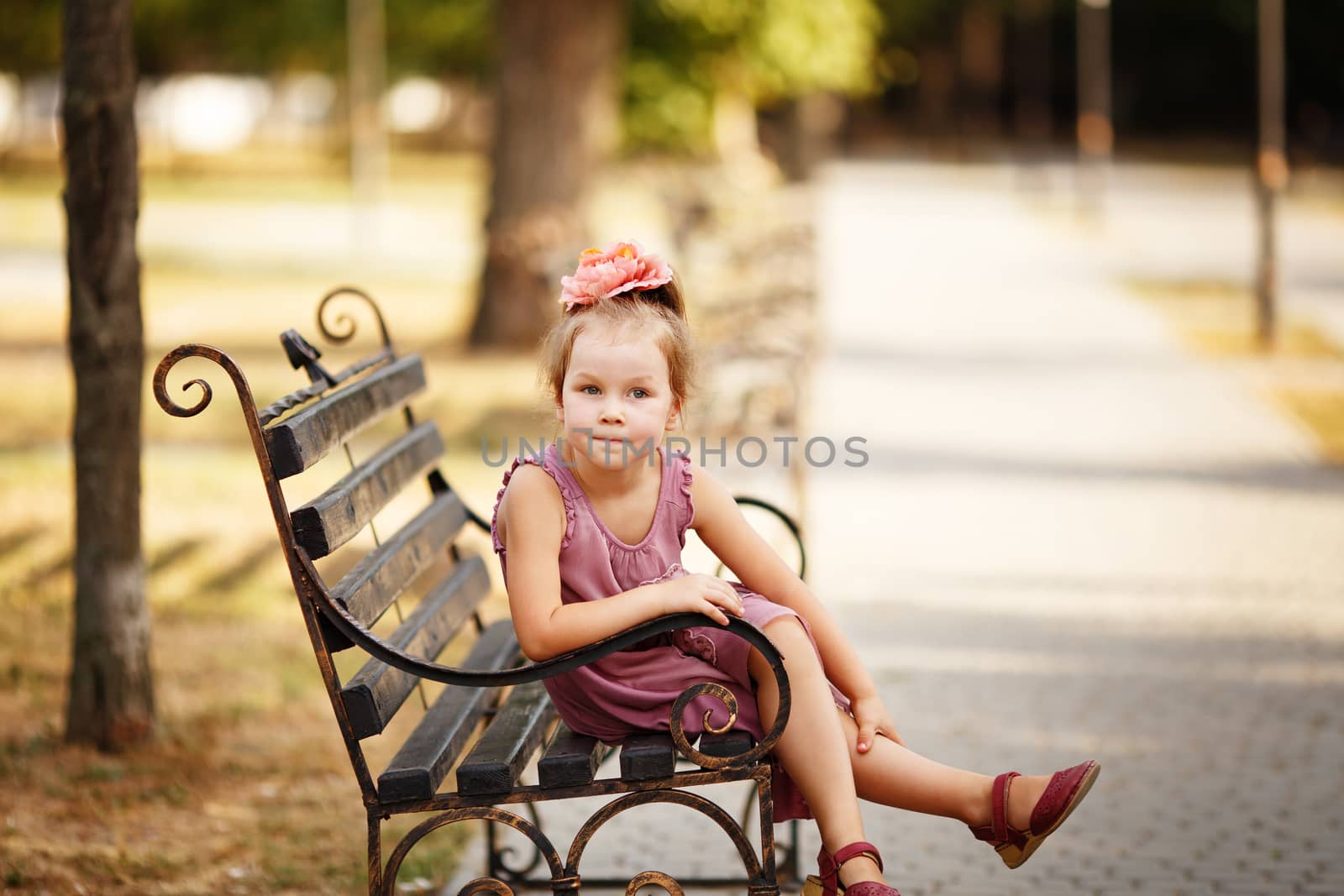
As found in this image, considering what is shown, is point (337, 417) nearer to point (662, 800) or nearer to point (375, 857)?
point (375, 857)

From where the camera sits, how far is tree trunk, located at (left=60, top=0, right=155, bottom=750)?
15.4 feet

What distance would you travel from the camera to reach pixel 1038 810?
313 cm

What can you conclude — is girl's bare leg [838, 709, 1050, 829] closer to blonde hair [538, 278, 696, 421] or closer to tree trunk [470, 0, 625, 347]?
blonde hair [538, 278, 696, 421]

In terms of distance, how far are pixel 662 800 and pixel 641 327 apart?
899mm

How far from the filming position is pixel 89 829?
170 inches

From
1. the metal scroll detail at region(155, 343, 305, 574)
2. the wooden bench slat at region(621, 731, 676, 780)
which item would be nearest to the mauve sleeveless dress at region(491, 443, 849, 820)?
the wooden bench slat at region(621, 731, 676, 780)

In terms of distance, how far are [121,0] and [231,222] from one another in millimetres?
25926

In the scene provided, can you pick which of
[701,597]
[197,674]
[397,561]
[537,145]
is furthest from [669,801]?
[537,145]

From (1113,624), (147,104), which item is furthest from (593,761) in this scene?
(147,104)

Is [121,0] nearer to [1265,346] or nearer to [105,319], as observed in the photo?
[105,319]

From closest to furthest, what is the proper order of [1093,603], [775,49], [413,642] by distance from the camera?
[413,642], [1093,603], [775,49]

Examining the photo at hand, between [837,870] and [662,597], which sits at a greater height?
[662,597]

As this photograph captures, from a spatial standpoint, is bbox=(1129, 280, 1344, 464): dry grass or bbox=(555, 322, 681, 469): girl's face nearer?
bbox=(555, 322, 681, 469): girl's face

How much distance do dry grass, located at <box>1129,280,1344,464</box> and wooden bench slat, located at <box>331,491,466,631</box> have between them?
6966mm
